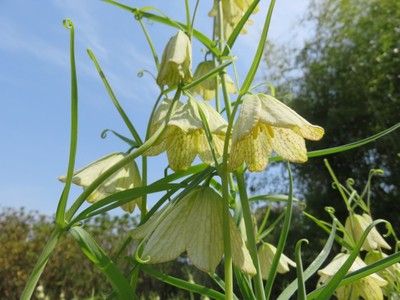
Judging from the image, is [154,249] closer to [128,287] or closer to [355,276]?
[128,287]

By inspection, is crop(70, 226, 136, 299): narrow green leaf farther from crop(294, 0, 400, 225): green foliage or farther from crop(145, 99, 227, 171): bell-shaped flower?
crop(294, 0, 400, 225): green foliage

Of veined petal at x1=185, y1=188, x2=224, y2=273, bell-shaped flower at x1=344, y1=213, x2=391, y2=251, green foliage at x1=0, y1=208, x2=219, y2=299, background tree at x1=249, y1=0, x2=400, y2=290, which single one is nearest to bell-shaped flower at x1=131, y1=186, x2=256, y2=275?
veined petal at x1=185, y1=188, x2=224, y2=273

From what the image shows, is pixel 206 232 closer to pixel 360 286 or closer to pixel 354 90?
pixel 360 286

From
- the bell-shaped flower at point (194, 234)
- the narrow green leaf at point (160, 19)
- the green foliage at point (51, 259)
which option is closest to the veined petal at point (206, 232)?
the bell-shaped flower at point (194, 234)

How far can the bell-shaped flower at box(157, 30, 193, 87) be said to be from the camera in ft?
1.34

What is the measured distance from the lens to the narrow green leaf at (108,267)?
1.17 ft

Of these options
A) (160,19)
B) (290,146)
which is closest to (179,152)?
(290,146)

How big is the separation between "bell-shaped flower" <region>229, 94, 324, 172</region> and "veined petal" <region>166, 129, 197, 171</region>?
0.23ft

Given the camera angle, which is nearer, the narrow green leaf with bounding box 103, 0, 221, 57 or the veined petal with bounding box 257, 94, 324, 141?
the veined petal with bounding box 257, 94, 324, 141

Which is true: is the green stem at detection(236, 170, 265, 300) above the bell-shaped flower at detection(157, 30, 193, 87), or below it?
below

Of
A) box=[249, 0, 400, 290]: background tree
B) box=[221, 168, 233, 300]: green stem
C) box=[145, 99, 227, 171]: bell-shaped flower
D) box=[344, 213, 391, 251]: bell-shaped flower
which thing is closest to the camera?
box=[221, 168, 233, 300]: green stem

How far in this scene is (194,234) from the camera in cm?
39

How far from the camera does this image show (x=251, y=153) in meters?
0.42

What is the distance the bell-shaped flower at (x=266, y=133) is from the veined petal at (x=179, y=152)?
0.23 ft
